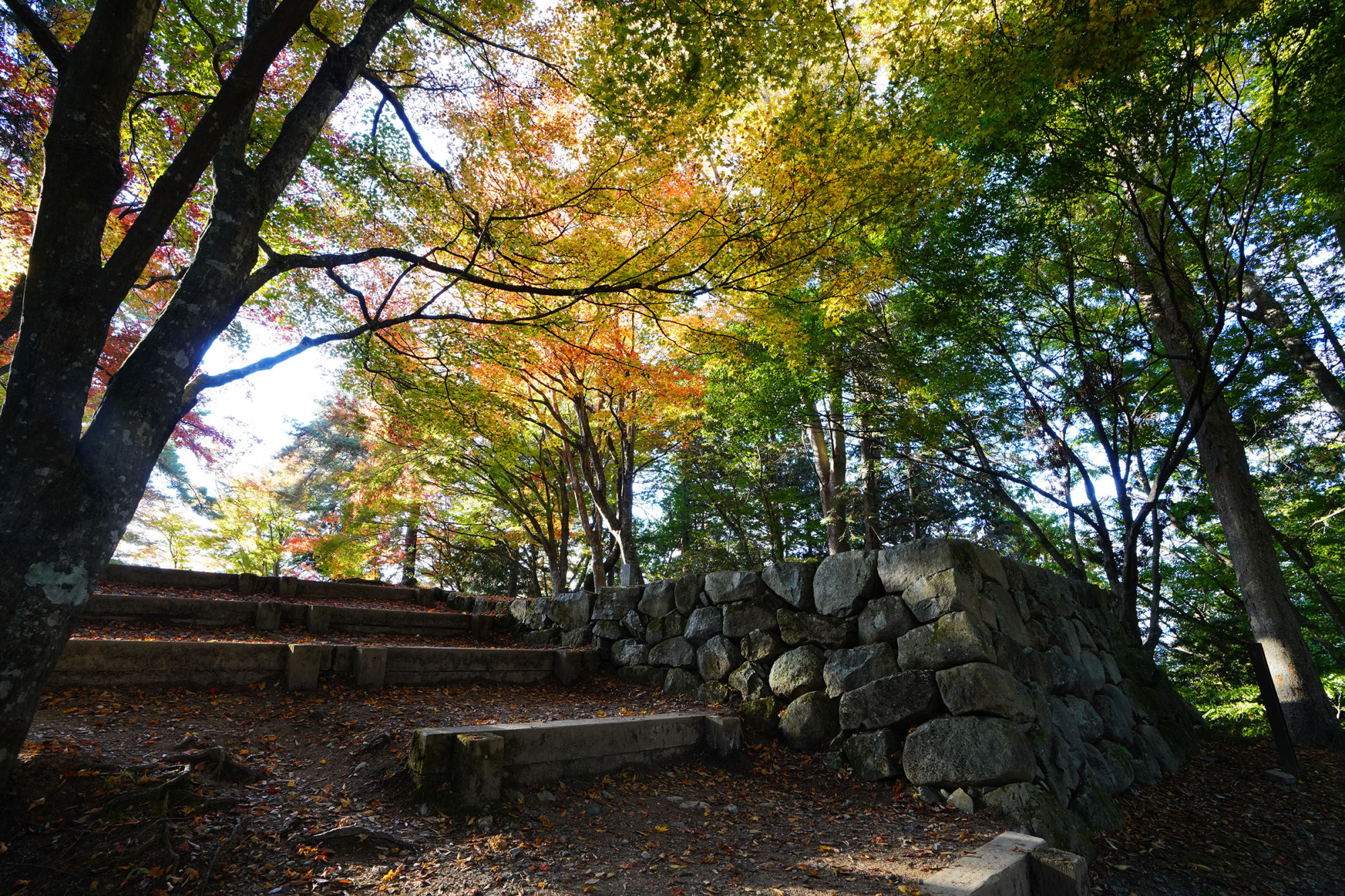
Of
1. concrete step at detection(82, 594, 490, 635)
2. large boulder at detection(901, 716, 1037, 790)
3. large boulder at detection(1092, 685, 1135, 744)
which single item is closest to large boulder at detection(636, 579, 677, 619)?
concrete step at detection(82, 594, 490, 635)

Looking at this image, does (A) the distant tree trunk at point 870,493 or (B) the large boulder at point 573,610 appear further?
(A) the distant tree trunk at point 870,493

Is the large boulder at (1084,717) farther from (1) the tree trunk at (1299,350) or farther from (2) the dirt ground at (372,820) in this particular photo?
(1) the tree trunk at (1299,350)

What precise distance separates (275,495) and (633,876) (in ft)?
47.6

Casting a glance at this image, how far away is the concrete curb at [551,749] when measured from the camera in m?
3.06

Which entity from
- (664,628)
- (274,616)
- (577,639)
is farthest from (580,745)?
(274,616)

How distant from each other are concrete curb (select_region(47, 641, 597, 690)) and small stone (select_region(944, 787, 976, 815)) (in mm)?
3726

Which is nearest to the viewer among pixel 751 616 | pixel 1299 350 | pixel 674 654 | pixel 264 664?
pixel 264 664

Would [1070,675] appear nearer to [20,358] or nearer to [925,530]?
[20,358]

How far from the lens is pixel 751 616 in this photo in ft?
17.1

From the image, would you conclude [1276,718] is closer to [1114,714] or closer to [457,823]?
[1114,714]

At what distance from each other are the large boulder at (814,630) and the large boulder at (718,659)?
0.51 meters

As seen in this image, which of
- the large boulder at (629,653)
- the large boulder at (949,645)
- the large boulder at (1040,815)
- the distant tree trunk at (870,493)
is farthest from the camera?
the distant tree trunk at (870,493)

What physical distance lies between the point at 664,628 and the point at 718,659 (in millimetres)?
798

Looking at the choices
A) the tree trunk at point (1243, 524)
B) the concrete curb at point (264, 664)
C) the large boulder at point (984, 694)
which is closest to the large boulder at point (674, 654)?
the concrete curb at point (264, 664)
